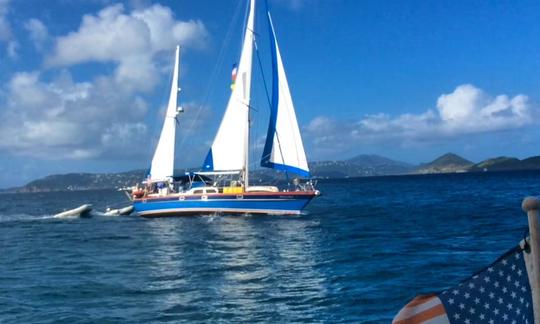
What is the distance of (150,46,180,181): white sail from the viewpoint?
55.7 metres

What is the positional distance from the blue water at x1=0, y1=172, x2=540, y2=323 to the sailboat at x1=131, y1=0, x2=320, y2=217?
438 cm

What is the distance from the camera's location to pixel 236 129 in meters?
49.1

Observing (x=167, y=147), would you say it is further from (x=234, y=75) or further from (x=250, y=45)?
(x=250, y=45)

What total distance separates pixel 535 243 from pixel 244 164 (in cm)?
4322

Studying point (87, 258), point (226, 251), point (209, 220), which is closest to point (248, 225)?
point (209, 220)

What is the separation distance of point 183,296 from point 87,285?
4.23 metres

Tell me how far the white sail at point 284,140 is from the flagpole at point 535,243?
40914 millimetres

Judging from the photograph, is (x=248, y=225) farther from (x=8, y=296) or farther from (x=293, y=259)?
(x=8, y=296)

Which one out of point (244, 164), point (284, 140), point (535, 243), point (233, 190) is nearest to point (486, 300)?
point (535, 243)

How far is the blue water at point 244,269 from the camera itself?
1538cm

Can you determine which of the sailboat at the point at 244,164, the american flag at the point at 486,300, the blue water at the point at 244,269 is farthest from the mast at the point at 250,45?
the american flag at the point at 486,300

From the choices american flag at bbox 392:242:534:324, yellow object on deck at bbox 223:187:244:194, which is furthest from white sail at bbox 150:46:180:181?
american flag at bbox 392:242:534:324

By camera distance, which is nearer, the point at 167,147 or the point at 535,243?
the point at 535,243

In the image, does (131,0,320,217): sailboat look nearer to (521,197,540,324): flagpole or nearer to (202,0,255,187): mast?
(202,0,255,187): mast
